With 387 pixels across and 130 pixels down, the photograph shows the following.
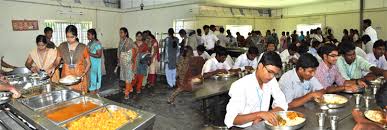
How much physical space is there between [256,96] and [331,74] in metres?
1.54

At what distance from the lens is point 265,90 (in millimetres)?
1987

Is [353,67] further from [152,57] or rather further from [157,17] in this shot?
[157,17]

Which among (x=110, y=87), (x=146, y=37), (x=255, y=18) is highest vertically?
(x=255, y=18)

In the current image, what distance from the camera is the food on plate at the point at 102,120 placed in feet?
6.00

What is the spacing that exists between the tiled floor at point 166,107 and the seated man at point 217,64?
2.45ft

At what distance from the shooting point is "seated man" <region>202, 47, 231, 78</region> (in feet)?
13.1

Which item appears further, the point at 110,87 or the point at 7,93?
the point at 110,87

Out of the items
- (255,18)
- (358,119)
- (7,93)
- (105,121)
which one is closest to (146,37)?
(7,93)

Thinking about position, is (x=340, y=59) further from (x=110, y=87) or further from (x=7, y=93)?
(x=110, y=87)

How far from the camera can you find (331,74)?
9.89ft

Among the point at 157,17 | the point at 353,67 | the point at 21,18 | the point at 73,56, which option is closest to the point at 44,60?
the point at 73,56

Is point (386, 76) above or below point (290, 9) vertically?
below

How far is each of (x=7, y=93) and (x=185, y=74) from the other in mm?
2784

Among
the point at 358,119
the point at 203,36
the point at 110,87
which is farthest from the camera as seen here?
the point at 203,36
